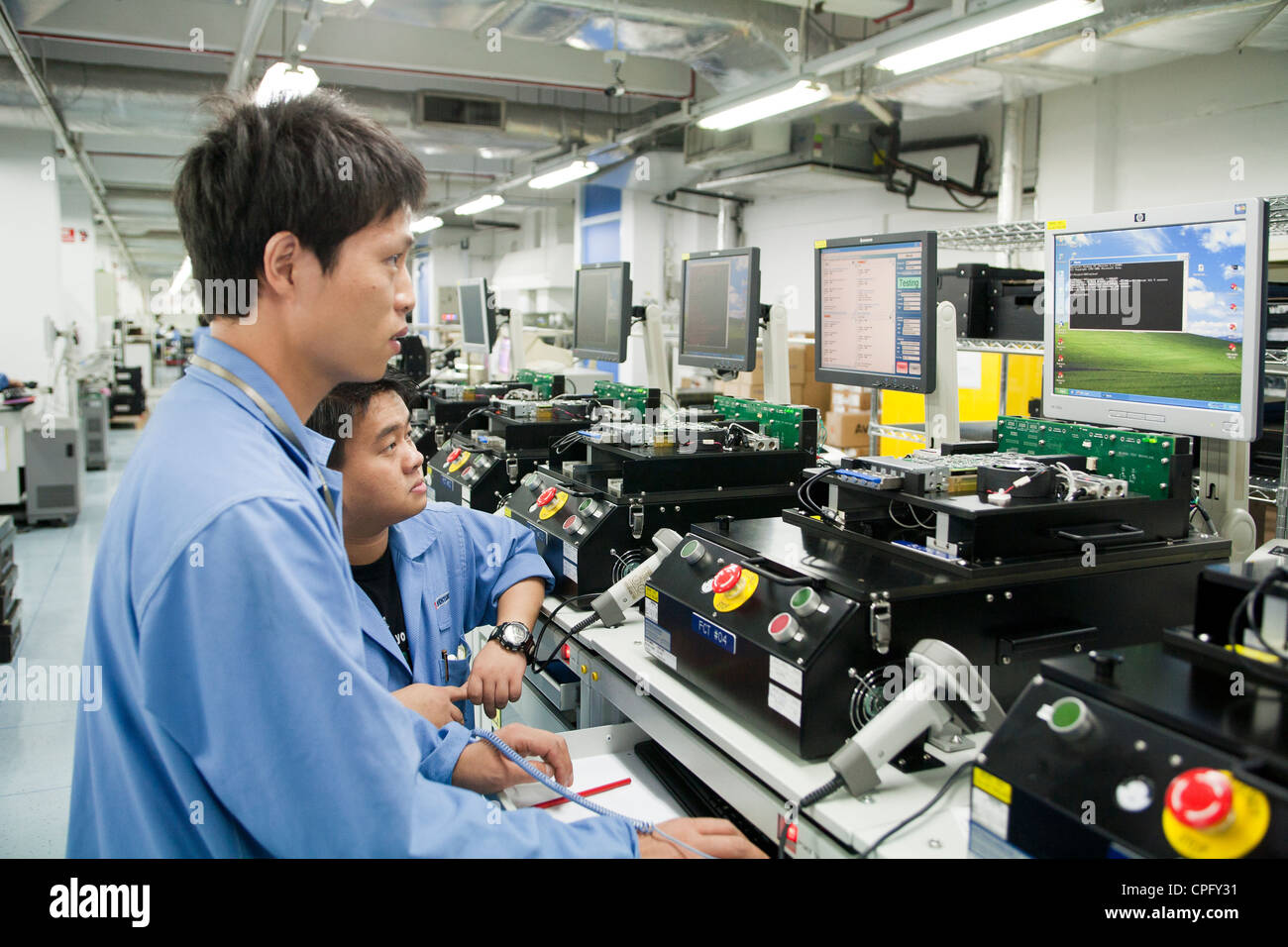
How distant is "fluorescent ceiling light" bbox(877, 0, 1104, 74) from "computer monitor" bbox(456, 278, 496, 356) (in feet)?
6.83

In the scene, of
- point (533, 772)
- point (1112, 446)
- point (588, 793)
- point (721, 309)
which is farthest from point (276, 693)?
point (721, 309)

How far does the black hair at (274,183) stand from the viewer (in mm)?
895

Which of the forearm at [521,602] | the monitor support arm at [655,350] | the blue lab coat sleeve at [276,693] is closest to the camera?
the blue lab coat sleeve at [276,693]

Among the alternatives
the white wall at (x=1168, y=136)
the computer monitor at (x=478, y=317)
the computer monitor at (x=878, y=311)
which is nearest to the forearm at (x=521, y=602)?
the computer monitor at (x=878, y=311)

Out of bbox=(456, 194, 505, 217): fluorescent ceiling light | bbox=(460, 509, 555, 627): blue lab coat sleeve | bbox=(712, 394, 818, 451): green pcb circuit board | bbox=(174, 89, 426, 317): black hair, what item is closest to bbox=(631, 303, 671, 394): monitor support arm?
bbox=(712, 394, 818, 451): green pcb circuit board

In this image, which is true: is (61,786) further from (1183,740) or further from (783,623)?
(1183,740)

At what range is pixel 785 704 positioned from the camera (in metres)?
1.24

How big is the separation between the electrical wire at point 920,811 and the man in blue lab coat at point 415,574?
2.26ft

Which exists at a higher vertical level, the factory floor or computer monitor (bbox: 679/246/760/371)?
computer monitor (bbox: 679/246/760/371)

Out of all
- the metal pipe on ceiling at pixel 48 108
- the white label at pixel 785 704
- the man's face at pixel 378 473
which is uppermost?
the metal pipe on ceiling at pixel 48 108

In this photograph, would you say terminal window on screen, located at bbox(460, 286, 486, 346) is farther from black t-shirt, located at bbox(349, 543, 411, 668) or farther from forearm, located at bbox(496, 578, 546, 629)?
black t-shirt, located at bbox(349, 543, 411, 668)

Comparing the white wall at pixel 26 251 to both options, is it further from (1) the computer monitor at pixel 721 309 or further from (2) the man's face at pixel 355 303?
(2) the man's face at pixel 355 303

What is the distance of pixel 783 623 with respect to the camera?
1274 mm

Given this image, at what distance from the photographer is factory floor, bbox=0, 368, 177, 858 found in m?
2.47
